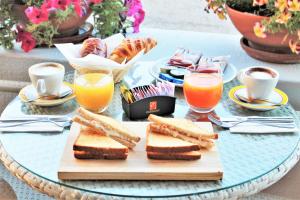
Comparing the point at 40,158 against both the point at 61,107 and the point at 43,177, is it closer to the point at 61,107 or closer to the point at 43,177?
the point at 43,177

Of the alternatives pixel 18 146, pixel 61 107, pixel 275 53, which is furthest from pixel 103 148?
pixel 275 53

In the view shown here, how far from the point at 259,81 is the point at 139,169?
0.54m

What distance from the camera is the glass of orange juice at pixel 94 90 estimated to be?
61.1 inches

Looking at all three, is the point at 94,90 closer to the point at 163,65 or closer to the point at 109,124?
the point at 109,124

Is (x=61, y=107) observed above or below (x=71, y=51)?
below

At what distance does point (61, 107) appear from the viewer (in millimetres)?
1637

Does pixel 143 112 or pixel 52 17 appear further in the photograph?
pixel 52 17

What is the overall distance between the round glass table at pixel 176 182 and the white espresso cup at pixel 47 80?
56mm

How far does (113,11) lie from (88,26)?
19 cm

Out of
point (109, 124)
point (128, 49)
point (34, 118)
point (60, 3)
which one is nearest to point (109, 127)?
point (109, 124)

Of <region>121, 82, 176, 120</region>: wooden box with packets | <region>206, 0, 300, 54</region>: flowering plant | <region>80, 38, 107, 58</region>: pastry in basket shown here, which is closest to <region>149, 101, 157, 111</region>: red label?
<region>121, 82, 176, 120</region>: wooden box with packets

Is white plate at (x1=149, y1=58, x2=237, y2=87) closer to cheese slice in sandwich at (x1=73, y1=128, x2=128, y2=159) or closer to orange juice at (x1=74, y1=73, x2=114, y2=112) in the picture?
orange juice at (x1=74, y1=73, x2=114, y2=112)

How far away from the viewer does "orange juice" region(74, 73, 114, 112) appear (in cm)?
155

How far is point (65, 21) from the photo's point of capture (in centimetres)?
206
